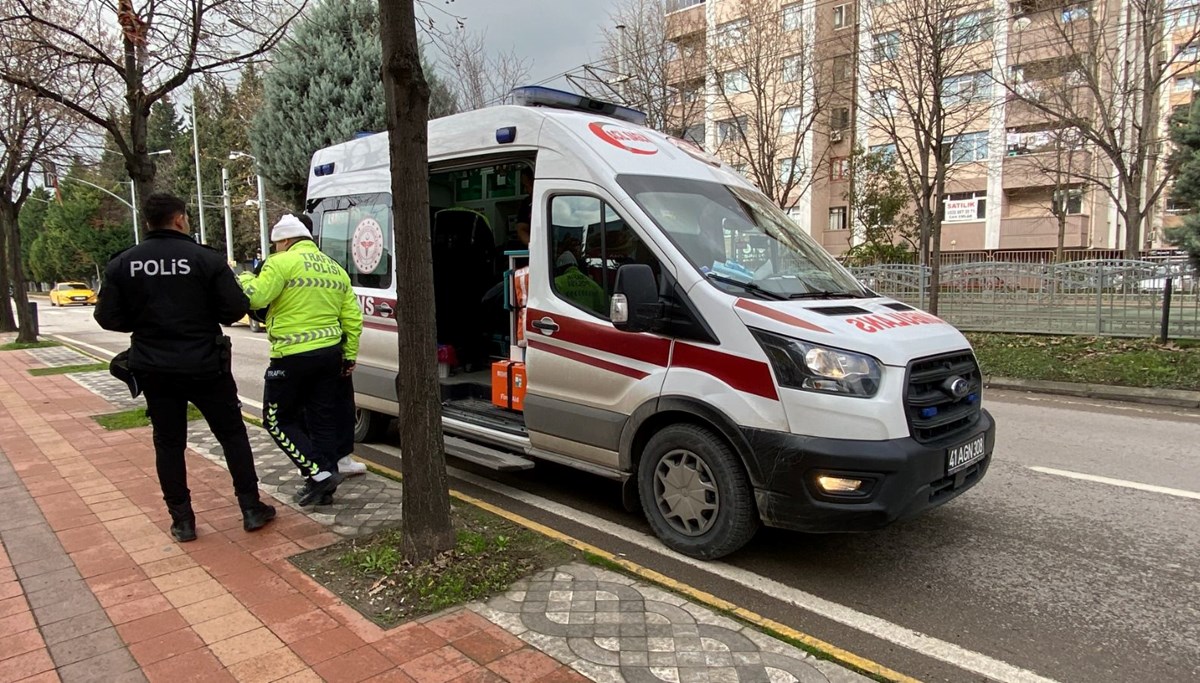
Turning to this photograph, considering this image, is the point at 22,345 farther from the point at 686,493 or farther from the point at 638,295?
the point at 686,493

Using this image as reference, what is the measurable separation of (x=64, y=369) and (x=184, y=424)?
998 centimetres

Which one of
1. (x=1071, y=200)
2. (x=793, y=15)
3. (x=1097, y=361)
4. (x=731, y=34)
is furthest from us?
(x=1071, y=200)

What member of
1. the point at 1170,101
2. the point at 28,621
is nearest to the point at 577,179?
the point at 28,621

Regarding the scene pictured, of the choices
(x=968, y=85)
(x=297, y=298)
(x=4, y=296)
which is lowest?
(x=4, y=296)

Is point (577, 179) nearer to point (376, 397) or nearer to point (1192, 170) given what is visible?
point (376, 397)

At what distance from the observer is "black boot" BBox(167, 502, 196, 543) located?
4.26 m

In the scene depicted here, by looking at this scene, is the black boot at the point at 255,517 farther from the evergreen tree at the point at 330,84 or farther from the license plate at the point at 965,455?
the evergreen tree at the point at 330,84

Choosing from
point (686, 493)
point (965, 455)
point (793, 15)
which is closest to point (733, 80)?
point (793, 15)

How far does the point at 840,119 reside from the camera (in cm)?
2705

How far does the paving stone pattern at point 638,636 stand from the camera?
113 inches

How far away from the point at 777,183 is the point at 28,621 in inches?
744

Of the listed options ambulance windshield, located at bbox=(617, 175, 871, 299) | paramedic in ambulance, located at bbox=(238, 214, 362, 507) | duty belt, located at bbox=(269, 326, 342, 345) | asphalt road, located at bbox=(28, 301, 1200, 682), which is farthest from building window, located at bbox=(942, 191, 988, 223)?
duty belt, located at bbox=(269, 326, 342, 345)

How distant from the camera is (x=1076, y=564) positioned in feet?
13.3

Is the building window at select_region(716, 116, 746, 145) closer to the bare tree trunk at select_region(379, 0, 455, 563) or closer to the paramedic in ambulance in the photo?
the paramedic in ambulance
